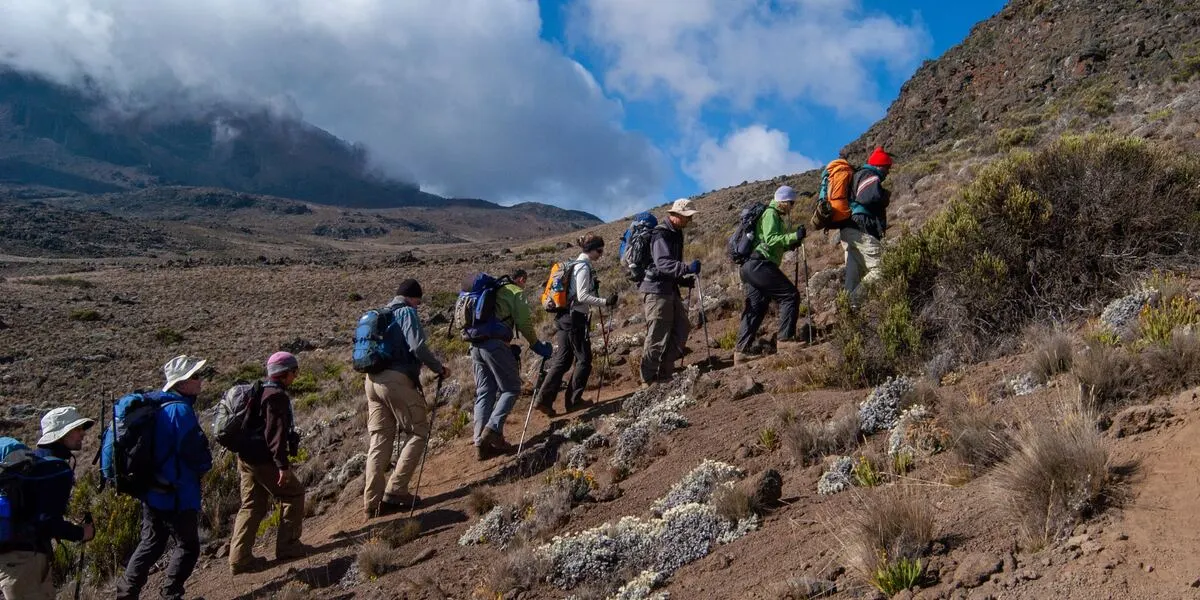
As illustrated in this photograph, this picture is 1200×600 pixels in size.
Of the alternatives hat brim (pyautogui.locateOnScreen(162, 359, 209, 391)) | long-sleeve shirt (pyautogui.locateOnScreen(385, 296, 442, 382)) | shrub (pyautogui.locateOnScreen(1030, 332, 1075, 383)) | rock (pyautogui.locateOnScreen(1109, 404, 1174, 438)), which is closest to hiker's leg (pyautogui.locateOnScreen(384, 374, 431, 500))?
long-sleeve shirt (pyautogui.locateOnScreen(385, 296, 442, 382))

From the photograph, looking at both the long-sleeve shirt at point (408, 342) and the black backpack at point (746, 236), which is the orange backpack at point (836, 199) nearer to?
the black backpack at point (746, 236)

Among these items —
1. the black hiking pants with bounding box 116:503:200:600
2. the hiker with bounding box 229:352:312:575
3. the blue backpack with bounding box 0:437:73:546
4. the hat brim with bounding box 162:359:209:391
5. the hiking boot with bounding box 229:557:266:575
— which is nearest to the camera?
the blue backpack with bounding box 0:437:73:546

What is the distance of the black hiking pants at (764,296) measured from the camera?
7.66 metres

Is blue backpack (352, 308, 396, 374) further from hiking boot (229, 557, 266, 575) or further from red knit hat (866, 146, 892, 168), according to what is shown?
red knit hat (866, 146, 892, 168)

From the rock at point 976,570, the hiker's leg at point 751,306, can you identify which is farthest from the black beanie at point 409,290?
the rock at point 976,570

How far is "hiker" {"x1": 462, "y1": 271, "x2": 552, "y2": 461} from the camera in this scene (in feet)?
23.7

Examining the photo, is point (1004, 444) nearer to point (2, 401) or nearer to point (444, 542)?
point (444, 542)

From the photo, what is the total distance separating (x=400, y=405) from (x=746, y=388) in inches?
125

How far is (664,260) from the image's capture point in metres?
7.61

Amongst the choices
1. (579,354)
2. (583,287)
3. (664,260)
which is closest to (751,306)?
(664,260)

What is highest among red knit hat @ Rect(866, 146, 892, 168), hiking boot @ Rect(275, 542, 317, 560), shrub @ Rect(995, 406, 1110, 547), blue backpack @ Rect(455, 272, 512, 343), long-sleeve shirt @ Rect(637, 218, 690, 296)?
red knit hat @ Rect(866, 146, 892, 168)

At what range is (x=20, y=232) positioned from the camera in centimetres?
6738

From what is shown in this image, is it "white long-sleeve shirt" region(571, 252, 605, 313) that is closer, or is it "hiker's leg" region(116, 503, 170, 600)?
"hiker's leg" region(116, 503, 170, 600)

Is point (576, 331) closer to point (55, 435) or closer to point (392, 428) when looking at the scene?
point (392, 428)
